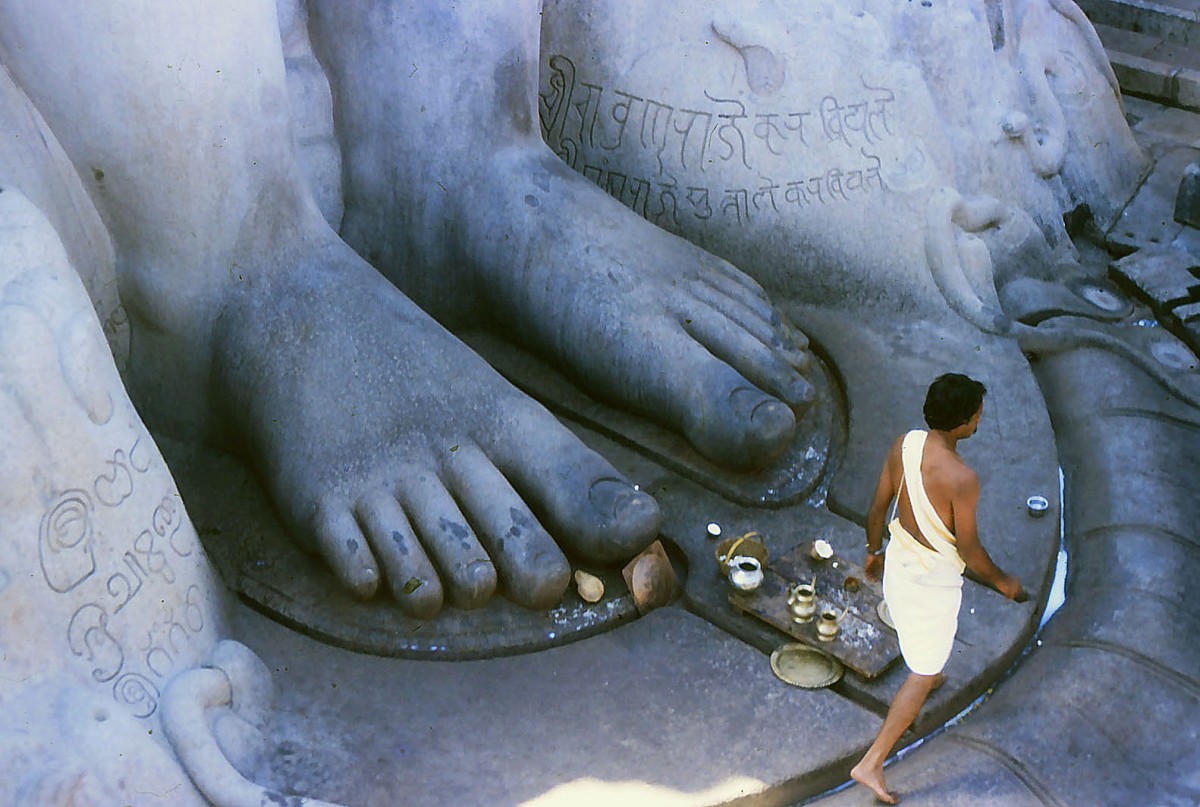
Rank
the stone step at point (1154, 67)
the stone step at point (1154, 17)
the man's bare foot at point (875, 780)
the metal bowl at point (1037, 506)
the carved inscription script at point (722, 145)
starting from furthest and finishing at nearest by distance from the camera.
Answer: the stone step at point (1154, 17), the stone step at point (1154, 67), the carved inscription script at point (722, 145), the metal bowl at point (1037, 506), the man's bare foot at point (875, 780)

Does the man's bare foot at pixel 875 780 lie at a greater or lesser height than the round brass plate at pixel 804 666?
greater

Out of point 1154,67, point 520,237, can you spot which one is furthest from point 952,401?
point 1154,67

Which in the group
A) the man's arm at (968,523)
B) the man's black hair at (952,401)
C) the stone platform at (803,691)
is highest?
the man's black hair at (952,401)

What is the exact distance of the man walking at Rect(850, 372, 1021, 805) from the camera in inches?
90.3

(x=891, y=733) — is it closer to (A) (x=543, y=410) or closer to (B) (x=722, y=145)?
(A) (x=543, y=410)

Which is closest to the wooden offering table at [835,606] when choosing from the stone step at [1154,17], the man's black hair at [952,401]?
the man's black hair at [952,401]

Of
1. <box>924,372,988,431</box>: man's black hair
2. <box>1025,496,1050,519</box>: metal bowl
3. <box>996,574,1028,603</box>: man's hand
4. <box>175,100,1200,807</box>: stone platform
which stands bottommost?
<box>175,100,1200,807</box>: stone platform

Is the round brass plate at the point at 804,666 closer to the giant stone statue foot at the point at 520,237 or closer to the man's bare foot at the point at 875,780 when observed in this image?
the man's bare foot at the point at 875,780

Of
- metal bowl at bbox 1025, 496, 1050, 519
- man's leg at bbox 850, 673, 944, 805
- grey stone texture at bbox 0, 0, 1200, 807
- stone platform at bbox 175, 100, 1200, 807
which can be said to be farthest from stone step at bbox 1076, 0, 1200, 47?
man's leg at bbox 850, 673, 944, 805

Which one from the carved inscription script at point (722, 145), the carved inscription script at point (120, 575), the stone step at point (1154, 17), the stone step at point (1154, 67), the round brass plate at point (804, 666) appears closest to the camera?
the carved inscription script at point (120, 575)

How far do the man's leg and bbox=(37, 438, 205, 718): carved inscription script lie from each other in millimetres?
1001

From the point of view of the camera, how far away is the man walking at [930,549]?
2.29 metres

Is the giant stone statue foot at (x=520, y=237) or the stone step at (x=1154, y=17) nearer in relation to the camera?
the giant stone statue foot at (x=520, y=237)

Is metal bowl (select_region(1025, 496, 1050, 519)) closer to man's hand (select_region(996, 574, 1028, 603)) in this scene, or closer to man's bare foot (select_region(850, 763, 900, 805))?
man's hand (select_region(996, 574, 1028, 603))
